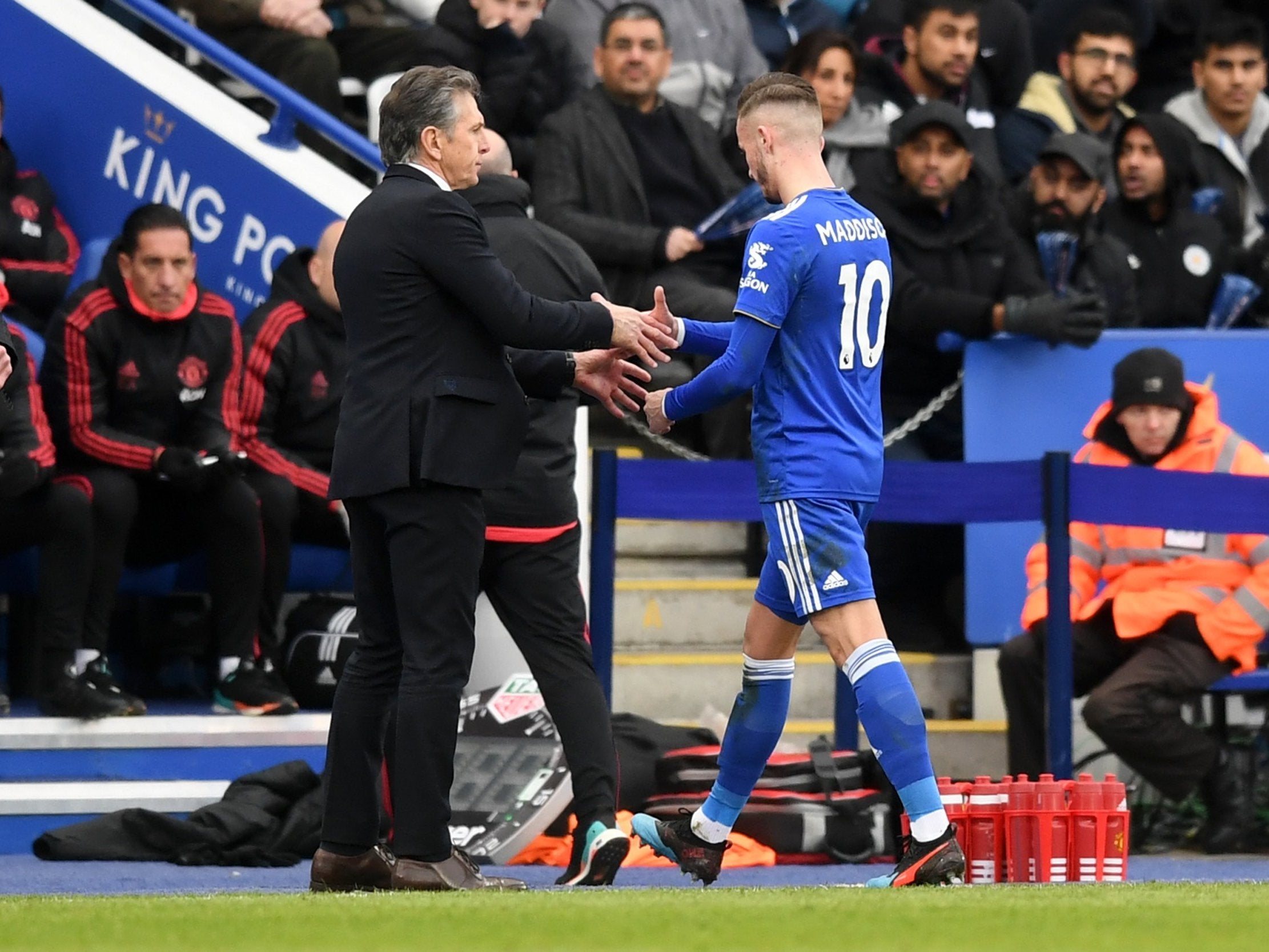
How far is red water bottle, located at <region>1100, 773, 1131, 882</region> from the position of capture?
684 centimetres

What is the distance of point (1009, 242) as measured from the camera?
33.8 ft

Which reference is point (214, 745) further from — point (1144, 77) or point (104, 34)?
point (1144, 77)

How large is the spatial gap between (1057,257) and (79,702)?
177 inches

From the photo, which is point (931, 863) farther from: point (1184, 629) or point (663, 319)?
point (1184, 629)

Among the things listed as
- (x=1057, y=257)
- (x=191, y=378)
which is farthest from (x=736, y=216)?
(x=191, y=378)

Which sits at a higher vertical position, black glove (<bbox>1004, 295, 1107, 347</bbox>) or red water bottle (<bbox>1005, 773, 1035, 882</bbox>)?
black glove (<bbox>1004, 295, 1107, 347</bbox>)

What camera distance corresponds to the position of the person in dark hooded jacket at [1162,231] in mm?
10688

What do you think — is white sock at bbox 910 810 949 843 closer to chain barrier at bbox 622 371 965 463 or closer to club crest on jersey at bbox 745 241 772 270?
club crest on jersey at bbox 745 241 772 270

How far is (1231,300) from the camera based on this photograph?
1052cm

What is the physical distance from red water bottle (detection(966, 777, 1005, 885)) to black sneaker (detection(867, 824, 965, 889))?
58 cm

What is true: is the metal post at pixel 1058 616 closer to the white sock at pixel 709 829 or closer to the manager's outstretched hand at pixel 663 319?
the white sock at pixel 709 829

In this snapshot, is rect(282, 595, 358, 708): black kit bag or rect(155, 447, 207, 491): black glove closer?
rect(155, 447, 207, 491): black glove

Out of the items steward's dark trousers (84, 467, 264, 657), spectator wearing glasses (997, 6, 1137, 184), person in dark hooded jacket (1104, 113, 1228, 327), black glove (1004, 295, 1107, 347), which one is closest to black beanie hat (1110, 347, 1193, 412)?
black glove (1004, 295, 1107, 347)

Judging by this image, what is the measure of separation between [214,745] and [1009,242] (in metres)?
4.05
